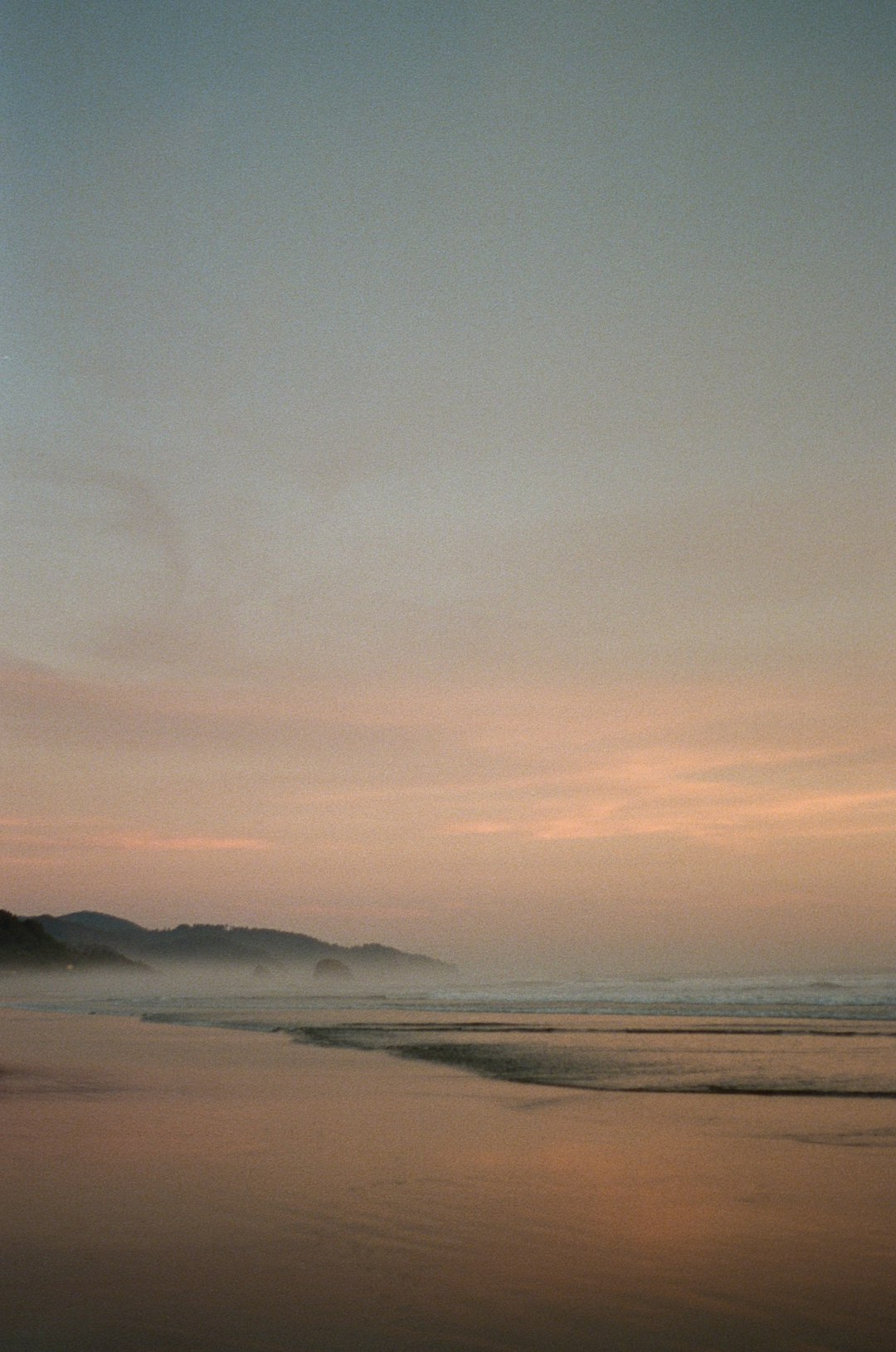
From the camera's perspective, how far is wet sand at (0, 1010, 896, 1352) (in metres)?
6.00

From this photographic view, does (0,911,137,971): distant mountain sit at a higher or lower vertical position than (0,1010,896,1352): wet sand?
lower

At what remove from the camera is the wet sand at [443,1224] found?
6.00 meters

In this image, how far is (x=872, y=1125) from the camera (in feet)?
44.3

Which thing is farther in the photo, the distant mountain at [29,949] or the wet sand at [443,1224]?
the distant mountain at [29,949]

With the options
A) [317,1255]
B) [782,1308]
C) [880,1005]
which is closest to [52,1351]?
[317,1255]

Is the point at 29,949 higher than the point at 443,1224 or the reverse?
the reverse

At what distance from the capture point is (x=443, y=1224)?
8289 millimetres

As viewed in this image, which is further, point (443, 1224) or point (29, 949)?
point (29, 949)

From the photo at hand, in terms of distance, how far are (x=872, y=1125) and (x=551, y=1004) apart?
1545 inches

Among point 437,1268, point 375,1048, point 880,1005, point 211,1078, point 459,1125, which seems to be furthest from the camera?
point 880,1005

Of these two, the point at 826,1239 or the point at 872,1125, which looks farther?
the point at 872,1125

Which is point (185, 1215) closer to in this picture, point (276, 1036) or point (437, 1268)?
point (437, 1268)

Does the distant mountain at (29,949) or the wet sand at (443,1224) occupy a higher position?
the wet sand at (443,1224)

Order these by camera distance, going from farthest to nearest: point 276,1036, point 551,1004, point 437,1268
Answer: point 551,1004 → point 276,1036 → point 437,1268
